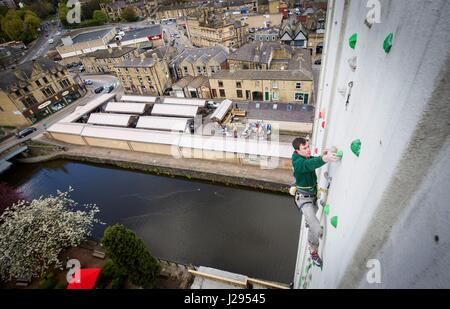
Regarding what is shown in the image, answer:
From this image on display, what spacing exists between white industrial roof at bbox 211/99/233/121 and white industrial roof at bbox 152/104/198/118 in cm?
265

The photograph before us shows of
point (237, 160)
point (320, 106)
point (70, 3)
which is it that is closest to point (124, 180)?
point (237, 160)

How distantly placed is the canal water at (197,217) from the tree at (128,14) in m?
63.3

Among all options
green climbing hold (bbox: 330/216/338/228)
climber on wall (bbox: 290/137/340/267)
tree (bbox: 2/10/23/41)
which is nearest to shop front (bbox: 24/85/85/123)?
climber on wall (bbox: 290/137/340/267)

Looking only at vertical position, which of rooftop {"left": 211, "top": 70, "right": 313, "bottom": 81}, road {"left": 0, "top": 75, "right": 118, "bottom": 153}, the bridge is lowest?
the bridge

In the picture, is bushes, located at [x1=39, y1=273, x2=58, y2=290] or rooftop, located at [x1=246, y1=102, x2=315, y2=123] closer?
bushes, located at [x1=39, y1=273, x2=58, y2=290]

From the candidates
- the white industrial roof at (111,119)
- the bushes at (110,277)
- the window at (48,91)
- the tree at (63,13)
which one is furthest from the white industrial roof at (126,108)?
the tree at (63,13)

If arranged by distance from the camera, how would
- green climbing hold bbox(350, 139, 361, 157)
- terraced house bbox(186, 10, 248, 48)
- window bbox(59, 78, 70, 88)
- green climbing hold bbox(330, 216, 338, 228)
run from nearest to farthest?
green climbing hold bbox(350, 139, 361, 157) → green climbing hold bbox(330, 216, 338, 228) → window bbox(59, 78, 70, 88) → terraced house bbox(186, 10, 248, 48)

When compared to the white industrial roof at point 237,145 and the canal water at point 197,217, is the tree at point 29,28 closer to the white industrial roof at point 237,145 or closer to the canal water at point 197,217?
the canal water at point 197,217

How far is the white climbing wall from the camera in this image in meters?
1.19

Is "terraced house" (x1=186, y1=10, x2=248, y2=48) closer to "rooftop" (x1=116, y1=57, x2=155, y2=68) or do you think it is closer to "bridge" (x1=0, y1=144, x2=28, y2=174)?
"rooftop" (x1=116, y1=57, x2=155, y2=68)

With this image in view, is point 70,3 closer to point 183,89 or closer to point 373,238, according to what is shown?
point 183,89

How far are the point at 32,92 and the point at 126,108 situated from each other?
603 inches

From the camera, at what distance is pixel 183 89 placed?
31719 mm

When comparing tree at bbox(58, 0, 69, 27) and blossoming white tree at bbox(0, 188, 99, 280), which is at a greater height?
tree at bbox(58, 0, 69, 27)
